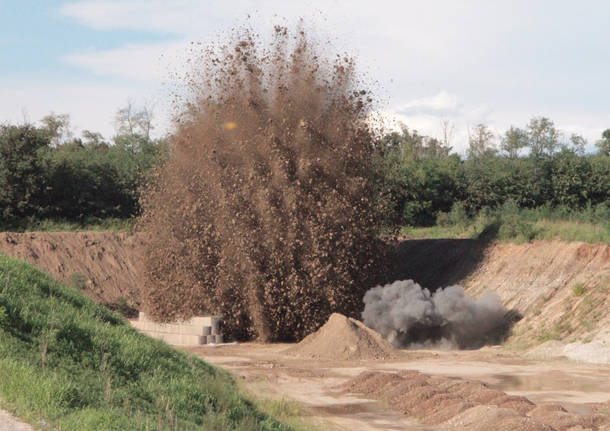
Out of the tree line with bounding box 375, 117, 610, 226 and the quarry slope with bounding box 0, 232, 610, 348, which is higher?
the tree line with bounding box 375, 117, 610, 226

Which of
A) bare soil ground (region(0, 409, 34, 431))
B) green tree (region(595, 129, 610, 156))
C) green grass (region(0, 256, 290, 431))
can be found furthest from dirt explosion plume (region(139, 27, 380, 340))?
green tree (region(595, 129, 610, 156))

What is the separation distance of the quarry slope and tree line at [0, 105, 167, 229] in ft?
9.45

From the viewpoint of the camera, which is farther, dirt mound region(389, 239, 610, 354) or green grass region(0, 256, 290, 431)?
dirt mound region(389, 239, 610, 354)

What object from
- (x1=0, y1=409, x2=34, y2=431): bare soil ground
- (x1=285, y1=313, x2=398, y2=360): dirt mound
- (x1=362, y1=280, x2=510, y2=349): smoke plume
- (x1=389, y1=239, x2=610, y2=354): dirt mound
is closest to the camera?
(x1=0, y1=409, x2=34, y2=431): bare soil ground

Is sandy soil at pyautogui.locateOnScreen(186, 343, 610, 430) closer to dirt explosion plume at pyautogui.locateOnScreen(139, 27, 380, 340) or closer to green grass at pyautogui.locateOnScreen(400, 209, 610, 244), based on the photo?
dirt explosion plume at pyautogui.locateOnScreen(139, 27, 380, 340)

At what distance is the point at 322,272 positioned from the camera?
74.9 ft

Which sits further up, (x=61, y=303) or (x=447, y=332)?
(x=61, y=303)

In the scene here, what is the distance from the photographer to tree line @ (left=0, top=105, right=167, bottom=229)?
3431cm

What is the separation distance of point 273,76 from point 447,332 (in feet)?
32.5

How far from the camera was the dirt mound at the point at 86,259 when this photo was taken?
3133 centimetres

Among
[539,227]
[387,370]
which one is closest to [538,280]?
[539,227]

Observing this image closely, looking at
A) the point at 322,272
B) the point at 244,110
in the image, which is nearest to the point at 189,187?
the point at 244,110

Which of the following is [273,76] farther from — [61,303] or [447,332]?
[61,303]

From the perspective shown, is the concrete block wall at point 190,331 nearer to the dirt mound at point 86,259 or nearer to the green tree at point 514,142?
the dirt mound at point 86,259
